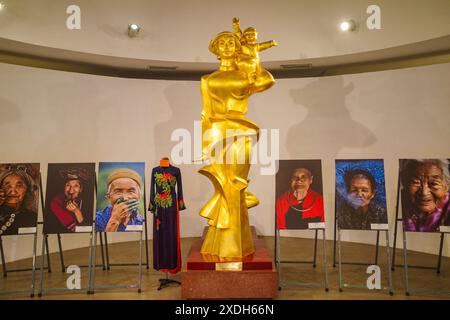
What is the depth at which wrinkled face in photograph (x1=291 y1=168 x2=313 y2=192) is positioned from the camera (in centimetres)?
352

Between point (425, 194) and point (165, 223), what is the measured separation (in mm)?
2614

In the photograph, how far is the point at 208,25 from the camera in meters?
5.09

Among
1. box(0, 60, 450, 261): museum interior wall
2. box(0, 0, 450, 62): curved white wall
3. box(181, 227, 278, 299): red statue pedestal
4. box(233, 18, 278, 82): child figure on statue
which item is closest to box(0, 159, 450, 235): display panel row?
box(181, 227, 278, 299): red statue pedestal

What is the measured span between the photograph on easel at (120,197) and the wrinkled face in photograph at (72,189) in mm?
194

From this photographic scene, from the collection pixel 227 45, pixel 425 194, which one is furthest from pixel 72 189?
pixel 425 194

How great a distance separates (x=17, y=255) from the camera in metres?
4.41

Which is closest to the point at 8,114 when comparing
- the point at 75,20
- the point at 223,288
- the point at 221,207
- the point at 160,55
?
the point at 75,20

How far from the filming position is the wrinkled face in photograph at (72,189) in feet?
10.9

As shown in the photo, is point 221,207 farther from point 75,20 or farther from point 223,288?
point 75,20

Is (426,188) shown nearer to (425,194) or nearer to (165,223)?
(425,194)

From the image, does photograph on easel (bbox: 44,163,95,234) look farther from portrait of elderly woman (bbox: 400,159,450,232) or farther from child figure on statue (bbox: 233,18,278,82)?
portrait of elderly woman (bbox: 400,159,450,232)

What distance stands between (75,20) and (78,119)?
4.71 ft

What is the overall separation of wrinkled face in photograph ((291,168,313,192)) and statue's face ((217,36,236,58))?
4.68ft

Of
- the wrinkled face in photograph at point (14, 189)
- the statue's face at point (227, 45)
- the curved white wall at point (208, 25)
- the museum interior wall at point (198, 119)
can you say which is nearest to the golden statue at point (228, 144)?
the statue's face at point (227, 45)
